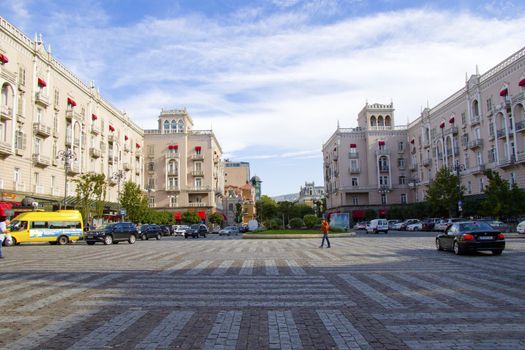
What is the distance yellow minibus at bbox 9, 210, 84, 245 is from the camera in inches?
1257

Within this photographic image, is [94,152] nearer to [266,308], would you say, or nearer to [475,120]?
[475,120]

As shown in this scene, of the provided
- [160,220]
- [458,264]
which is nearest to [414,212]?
[160,220]

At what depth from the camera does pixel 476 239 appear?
695 inches

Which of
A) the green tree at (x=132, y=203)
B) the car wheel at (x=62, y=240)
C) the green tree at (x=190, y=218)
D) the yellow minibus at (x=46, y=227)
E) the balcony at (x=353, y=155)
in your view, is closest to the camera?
the yellow minibus at (x=46, y=227)

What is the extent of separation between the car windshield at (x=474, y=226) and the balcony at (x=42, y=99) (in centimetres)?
3719

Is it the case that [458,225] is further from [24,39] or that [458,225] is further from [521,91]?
Answer: [24,39]

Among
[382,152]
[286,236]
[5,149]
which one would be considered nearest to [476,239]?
[286,236]

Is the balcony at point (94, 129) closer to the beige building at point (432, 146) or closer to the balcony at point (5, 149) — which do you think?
the balcony at point (5, 149)

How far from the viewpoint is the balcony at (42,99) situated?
40156 mm

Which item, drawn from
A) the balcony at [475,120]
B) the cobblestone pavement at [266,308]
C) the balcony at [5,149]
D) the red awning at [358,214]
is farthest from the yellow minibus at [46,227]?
the red awning at [358,214]

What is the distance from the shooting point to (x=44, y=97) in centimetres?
4122

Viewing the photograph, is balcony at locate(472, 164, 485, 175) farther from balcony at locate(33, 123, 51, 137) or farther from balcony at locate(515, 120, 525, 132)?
balcony at locate(33, 123, 51, 137)

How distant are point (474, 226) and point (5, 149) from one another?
33.7 meters

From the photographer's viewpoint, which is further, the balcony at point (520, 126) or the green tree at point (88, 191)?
the balcony at point (520, 126)
